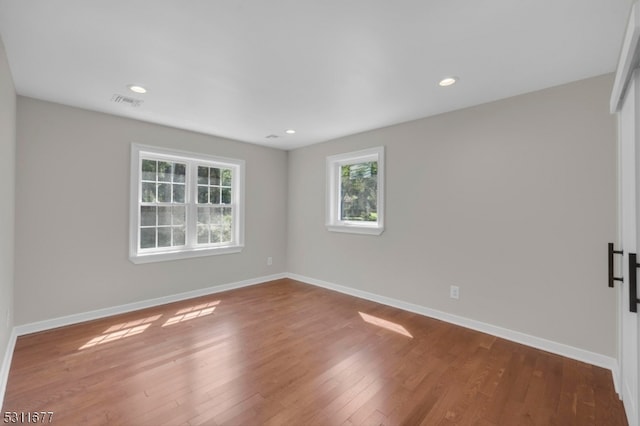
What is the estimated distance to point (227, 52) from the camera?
212 centimetres

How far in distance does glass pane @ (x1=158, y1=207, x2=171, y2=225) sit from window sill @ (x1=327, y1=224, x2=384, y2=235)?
2411mm

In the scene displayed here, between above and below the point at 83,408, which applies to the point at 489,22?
above

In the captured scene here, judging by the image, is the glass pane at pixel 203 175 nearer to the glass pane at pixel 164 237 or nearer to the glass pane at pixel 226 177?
the glass pane at pixel 226 177

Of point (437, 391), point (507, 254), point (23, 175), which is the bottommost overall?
point (437, 391)

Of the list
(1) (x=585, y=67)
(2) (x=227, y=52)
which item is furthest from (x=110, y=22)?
(1) (x=585, y=67)

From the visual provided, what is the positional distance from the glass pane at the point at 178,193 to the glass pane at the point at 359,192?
2.48 metres

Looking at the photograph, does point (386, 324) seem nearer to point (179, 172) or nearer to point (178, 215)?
point (178, 215)

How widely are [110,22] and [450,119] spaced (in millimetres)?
3244

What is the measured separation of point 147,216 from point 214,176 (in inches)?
45.7

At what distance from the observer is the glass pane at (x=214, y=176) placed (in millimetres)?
4520

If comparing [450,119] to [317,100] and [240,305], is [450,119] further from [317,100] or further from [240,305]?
[240,305]

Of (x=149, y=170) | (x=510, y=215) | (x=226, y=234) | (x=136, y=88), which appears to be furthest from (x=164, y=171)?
(x=510, y=215)

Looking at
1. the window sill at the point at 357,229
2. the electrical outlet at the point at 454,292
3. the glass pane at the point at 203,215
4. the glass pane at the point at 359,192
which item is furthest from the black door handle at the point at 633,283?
the glass pane at the point at 203,215

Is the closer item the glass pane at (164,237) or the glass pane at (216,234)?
the glass pane at (164,237)
